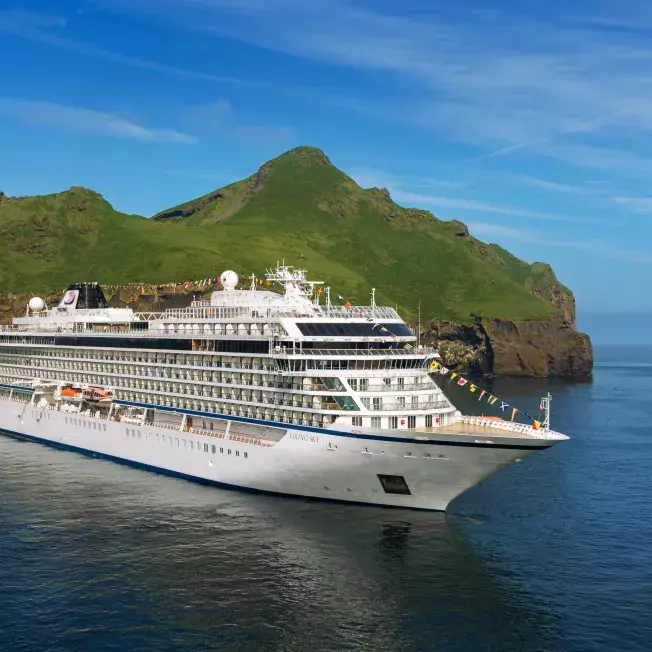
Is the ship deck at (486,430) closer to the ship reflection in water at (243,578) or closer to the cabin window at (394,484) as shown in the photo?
the cabin window at (394,484)

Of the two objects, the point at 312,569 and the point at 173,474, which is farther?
the point at 173,474

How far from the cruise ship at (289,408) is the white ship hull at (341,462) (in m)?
0.08

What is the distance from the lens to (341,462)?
151 ft

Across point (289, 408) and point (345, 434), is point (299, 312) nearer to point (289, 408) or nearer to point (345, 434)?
point (289, 408)

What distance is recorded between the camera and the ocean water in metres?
33.0

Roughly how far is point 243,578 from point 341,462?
10281 millimetres

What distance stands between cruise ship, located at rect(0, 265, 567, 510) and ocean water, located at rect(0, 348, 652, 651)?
2047mm

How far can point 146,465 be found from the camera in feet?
192

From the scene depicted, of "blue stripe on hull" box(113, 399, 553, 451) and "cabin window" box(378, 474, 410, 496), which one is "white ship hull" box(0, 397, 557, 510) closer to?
"blue stripe on hull" box(113, 399, 553, 451)

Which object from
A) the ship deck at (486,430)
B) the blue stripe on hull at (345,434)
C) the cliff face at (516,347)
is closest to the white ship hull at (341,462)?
the blue stripe on hull at (345,434)

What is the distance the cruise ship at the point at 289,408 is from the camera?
44875mm

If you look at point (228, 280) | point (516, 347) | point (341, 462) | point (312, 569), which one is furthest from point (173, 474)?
point (516, 347)

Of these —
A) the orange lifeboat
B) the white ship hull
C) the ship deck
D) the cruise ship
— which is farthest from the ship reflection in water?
the orange lifeboat

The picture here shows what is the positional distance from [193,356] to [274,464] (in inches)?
476
